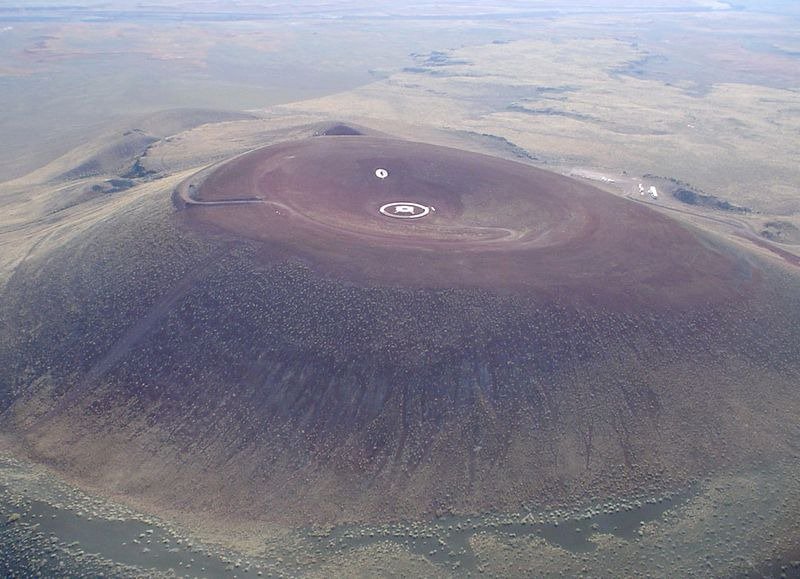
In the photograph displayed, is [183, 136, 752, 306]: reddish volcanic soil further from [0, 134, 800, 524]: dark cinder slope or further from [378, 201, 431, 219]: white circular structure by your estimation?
[378, 201, 431, 219]: white circular structure

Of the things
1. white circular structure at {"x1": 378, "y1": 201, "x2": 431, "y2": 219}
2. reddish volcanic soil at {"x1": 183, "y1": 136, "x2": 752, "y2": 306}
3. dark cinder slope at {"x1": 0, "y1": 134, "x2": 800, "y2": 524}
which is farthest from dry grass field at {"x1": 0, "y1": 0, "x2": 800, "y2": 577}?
white circular structure at {"x1": 378, "y1": 201, "x2": 431, "y2": 219}

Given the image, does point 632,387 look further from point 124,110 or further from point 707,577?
point 124,110

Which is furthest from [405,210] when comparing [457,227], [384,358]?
[384,358]

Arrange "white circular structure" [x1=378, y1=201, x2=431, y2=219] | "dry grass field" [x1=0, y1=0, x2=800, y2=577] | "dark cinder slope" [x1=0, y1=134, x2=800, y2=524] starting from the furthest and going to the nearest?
"white circular structure" [x1=378, y1=201, x2=431, y2=219]
"dark cinder slope" [x1=0, y1=134, x2=800, y2=524]
"dry grass field" [x1=0, y1=0, x2=800, y2=577]

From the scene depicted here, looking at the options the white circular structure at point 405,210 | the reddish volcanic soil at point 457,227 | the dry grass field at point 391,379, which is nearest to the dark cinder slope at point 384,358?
the dry grass field at point 391,379

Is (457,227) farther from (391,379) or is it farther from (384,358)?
(391,379)

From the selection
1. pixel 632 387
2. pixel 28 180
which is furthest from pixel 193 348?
pixel 28 180

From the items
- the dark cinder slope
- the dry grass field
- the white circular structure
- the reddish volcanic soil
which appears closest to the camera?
the dry grass field
